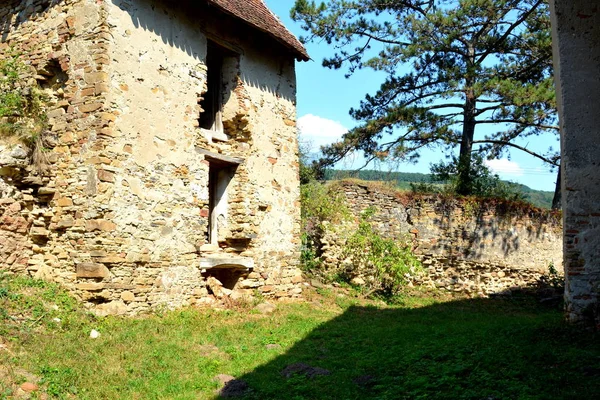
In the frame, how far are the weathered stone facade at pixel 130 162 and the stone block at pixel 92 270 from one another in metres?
0.02

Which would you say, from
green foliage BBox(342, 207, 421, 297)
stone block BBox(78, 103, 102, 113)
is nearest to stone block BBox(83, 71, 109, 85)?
stone block BBox(78, 103, 102, 113)

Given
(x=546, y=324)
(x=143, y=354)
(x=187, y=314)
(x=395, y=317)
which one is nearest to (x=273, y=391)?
(x=143, y=354)

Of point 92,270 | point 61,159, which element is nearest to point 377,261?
point 92,270

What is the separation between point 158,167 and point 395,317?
537 centimetres

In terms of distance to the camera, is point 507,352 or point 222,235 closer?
point 507,352

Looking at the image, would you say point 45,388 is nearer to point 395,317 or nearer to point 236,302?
point 236,302

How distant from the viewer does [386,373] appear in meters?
5.77

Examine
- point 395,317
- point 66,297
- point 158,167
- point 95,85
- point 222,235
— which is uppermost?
point 95,85

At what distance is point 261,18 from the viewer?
11.1 m

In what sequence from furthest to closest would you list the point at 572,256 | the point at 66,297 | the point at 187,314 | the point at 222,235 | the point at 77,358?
the point at 222,235 < the point at 187,314 < the point at 66,297 < the point at 572,256 < the point at 77,358

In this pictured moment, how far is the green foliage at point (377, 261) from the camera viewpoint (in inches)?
501

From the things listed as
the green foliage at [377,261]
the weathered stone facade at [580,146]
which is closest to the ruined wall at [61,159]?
the weathered stone facade at [580,146]

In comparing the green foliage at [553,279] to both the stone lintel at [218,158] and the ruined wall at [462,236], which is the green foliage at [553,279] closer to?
the ruined wall at [462,236]

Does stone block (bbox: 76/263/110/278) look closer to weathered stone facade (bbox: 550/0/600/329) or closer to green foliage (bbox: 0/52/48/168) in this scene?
green foliage (bbox: 0/52/48/168)
